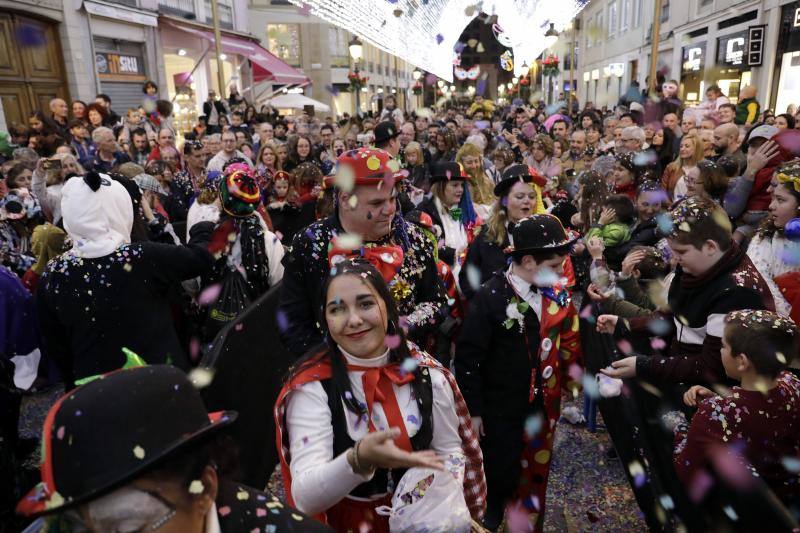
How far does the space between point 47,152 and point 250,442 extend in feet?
22.6

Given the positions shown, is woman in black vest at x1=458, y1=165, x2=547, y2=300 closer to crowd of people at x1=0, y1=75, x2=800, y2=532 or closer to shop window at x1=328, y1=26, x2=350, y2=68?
crowd of people at x1=0, y1=75, x2=800, y2=532

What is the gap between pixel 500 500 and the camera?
9.94 ft

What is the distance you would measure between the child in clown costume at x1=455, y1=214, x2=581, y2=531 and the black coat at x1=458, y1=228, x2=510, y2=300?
0.88m

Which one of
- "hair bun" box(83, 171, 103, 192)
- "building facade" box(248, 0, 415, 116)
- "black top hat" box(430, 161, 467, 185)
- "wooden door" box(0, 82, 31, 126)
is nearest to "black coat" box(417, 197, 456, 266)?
"black top hat" box(430, 161, 467, 185)

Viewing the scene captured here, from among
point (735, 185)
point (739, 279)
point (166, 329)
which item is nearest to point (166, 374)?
point (166, 329)

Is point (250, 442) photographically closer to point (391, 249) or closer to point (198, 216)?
point (391, 249)

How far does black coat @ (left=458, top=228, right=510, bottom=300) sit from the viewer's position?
12.5ft

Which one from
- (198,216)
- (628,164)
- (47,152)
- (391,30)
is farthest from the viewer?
(391,30)

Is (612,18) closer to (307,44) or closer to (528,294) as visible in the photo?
(307,44)

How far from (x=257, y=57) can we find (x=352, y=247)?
2259cm

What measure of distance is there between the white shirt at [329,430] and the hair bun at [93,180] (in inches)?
73.7

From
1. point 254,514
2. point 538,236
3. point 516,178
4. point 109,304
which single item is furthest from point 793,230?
point 109,304

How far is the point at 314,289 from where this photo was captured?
250 centimetres

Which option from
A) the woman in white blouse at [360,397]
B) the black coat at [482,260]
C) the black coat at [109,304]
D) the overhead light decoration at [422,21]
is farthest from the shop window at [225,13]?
the woman in white blouse at [360,397]
